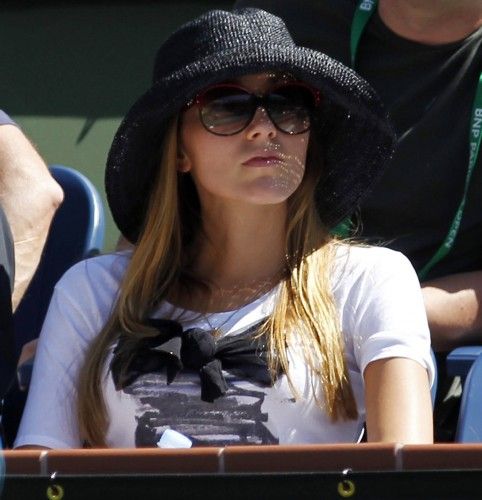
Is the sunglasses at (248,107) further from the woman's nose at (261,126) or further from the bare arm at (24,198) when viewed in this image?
the bare arm at (24,198)

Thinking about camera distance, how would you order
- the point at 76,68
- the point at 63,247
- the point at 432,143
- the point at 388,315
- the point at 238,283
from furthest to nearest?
the point at 76,68 < the point at 63,247 < the point at 432,143 < the point at 238,283 < the point at 388,315

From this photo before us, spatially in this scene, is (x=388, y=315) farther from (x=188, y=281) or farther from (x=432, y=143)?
(x=432, y=143)

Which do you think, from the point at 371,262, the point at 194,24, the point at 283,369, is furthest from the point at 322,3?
the point at 283,369

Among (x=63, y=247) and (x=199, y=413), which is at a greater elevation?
(x=63, y=247)

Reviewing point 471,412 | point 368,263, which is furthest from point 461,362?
point 368,263

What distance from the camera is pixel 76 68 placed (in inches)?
182

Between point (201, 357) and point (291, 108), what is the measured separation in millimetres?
476

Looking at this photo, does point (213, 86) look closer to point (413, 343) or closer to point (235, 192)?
point (235, 192)

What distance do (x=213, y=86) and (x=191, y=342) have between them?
45cm

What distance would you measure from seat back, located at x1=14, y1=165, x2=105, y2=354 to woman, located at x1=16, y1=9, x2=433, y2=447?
46 cm

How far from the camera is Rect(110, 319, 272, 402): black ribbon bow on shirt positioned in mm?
2266

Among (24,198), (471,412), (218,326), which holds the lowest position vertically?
(471,412)

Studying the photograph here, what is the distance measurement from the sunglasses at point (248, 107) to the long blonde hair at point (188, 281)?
0.46 feet

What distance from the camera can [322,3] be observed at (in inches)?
121
